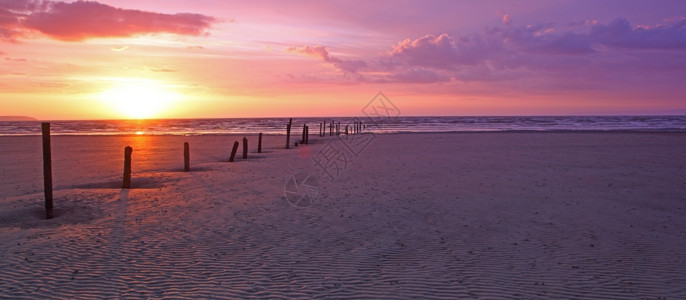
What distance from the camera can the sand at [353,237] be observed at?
5930 mm

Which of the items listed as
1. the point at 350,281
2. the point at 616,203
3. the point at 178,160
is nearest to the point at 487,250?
the point at 350,281

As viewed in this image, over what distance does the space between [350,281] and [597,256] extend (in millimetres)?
3965

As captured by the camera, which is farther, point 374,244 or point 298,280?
point 374,244

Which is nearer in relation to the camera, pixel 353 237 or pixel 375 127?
pixel 353 237

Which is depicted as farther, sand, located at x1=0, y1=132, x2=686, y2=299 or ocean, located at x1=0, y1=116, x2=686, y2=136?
ocean, located at x1=0, y1=116, x2=686, y2=136

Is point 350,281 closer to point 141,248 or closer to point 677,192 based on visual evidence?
point 141,248

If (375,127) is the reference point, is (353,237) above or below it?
below

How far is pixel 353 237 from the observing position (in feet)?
26.7

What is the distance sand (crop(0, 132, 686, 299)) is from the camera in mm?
5930

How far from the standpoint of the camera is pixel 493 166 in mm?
17891

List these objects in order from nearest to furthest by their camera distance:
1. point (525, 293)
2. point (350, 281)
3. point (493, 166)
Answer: point (525, 293) < point (350, 281) < point (493, 166)

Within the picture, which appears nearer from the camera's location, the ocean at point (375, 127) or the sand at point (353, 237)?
the sand at point (353, 237)

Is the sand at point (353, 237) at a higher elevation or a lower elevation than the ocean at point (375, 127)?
lower

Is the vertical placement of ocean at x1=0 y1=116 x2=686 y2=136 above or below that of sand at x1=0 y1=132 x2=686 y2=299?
above
